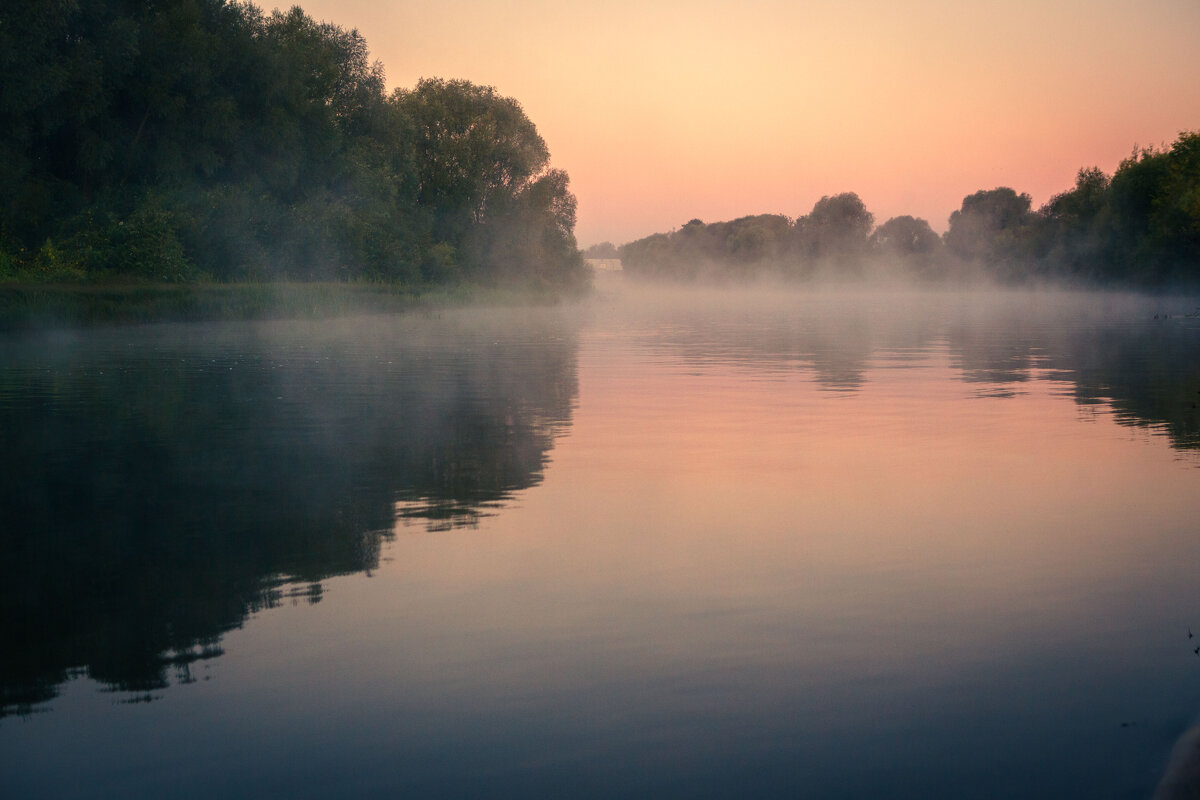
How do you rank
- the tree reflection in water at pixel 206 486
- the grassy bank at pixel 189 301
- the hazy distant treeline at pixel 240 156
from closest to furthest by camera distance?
the tree reflection in water at pixel 206 486 → the grassy bank at pixel 189 301 → the hazy distant treeline at pixel 240 156

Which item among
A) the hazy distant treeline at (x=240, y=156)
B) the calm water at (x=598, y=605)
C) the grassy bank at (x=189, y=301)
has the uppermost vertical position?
the hazy distant treeline at (x=240, y=156)

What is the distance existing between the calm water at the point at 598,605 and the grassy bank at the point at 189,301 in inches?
1352

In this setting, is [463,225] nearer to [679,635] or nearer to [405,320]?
[405,320]

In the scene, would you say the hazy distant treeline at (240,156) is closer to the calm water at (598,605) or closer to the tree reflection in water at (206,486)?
the tree reflection in water at (206,486)

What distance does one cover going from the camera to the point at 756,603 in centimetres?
785

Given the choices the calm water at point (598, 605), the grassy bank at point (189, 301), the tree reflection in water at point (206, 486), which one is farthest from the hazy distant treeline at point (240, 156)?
the calm water at point (598, 605)

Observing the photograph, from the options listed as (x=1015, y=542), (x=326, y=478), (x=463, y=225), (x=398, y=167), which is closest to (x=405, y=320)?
(x=398, y=167)

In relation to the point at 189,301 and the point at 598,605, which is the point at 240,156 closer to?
the point at 189,301

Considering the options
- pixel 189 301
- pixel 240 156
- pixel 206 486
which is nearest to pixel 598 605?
pixel 206 486

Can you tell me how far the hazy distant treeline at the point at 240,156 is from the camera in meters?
58.9

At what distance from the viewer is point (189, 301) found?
5781 centimetres

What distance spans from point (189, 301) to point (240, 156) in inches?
745

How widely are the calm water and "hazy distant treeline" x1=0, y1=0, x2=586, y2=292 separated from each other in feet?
148

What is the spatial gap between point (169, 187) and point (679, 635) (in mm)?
65745
